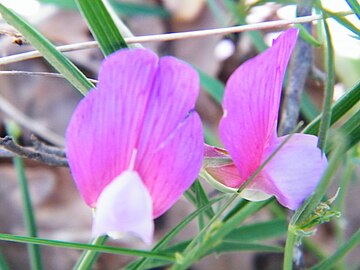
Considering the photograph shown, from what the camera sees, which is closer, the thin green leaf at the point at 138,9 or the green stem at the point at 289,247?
the green stem at the point at 289,247

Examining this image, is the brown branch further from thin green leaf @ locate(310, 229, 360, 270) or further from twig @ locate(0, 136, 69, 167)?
thin green leaf @ locate(310, 229, 360, 270)

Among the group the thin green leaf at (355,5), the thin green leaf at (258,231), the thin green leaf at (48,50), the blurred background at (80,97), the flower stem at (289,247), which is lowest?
the flower stem at (289,247)

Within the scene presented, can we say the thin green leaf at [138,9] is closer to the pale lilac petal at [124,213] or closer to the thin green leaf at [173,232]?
the thin green leaf at [173,232]

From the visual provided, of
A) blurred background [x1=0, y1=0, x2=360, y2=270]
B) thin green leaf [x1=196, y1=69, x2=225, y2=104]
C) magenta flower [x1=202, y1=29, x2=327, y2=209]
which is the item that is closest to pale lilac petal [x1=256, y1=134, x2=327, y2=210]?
magenta flower [x1=202, y1=29, x2=327, y2=209]

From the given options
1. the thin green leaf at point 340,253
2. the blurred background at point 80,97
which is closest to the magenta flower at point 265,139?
the thin green leaf at point 340,253

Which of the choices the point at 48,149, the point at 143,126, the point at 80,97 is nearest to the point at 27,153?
the point at 48,149

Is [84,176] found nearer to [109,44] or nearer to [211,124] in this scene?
[109,44]

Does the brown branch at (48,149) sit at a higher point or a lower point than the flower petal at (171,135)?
higher
